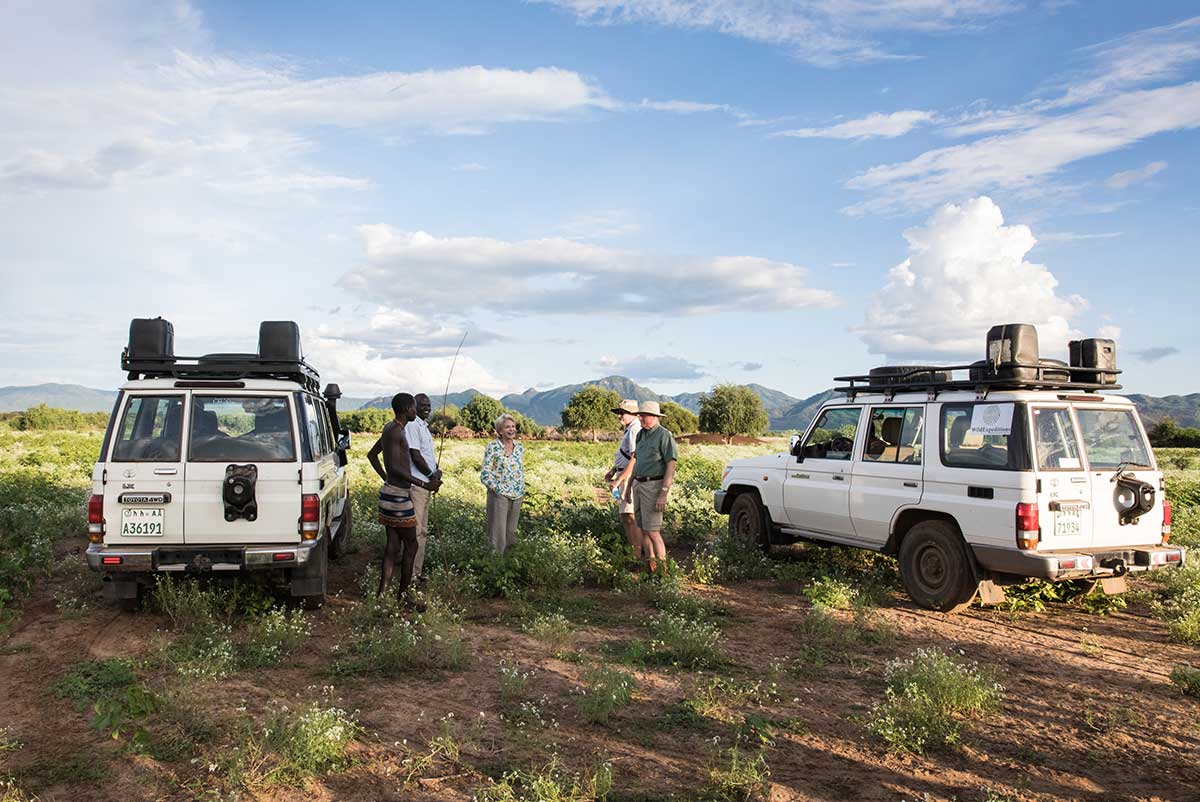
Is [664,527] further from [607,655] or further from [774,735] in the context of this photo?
[774,735]

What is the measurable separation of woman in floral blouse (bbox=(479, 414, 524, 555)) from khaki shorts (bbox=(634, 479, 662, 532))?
54.6 inches

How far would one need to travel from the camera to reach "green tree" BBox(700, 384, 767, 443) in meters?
72.7

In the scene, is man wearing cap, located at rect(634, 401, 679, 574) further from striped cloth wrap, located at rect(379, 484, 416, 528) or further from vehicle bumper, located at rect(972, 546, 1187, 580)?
vehicle bumper, located at rect(972, 546, 1187, 580)

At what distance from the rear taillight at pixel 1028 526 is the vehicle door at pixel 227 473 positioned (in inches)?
256

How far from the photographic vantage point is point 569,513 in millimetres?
12812

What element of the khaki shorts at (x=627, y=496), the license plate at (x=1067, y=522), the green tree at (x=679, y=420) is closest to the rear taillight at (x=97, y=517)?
the khaki shorts at (x=627, y=496)

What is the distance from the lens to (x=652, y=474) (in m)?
9.91

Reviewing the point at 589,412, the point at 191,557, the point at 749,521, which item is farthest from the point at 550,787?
the point at 589,412

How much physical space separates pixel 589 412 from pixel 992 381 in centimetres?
7195

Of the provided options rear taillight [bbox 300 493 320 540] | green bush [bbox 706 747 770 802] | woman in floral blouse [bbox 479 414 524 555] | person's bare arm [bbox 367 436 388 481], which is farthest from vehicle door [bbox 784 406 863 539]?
rear taillight [bbox 300 493 320 540]

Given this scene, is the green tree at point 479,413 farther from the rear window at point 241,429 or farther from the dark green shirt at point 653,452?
the rear window at point 241,429

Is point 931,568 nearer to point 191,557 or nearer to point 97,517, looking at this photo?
point 191,557

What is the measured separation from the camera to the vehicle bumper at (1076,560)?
25.3 feet

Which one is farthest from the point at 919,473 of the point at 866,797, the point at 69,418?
the point at 69,418
